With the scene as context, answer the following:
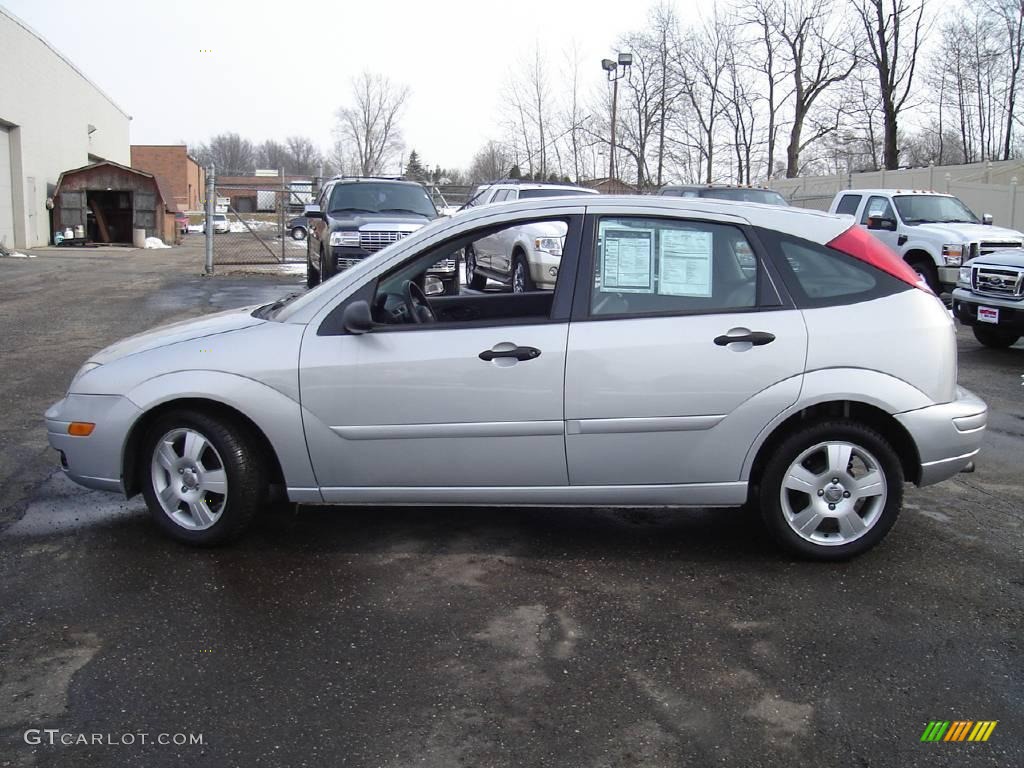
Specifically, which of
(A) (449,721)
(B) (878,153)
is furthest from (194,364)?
(B) (878,153)

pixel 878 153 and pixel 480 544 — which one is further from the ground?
Result: pixel 878 153

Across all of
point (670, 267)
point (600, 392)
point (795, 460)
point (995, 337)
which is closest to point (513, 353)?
point (600, 392)

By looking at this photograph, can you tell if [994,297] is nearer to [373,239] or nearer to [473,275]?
[473,275]

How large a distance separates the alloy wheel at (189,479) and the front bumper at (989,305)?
908 cm

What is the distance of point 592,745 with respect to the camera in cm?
303

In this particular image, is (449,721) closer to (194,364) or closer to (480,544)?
(480,544)

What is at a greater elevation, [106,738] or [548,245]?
[548,245]

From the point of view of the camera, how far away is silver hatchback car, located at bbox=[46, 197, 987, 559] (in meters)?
4.34

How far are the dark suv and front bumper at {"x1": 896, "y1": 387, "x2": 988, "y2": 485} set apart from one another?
10.4 metres

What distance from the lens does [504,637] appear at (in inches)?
149

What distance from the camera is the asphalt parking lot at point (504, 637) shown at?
3064mm

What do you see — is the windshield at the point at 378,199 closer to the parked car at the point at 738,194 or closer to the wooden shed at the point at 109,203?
the parked car at the point at 738,194

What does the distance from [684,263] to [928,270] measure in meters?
12.9

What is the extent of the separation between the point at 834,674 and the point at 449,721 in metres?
1.42
